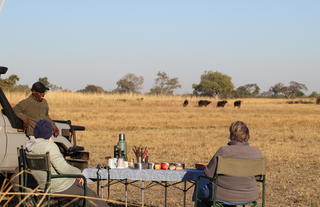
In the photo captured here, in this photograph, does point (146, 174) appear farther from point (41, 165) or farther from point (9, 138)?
point (9, 138)

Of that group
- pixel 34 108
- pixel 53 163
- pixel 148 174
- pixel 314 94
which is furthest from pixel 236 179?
pixel 314 94

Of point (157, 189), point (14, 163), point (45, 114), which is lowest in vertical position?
point (157, 189)

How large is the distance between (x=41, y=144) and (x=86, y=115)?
26238mm

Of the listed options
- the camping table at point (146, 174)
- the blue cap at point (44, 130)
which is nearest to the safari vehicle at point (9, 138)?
the blue cap at point (44, 130)

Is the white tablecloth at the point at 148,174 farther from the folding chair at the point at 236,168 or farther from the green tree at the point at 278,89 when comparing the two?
the green tree at the point at 278,89

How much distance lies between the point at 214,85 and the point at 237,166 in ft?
307

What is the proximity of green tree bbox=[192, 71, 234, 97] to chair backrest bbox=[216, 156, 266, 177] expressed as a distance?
89.5 meters

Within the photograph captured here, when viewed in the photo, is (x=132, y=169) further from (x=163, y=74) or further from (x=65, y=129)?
(x=163, y=74)

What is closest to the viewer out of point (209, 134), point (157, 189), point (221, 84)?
point (157, 189)

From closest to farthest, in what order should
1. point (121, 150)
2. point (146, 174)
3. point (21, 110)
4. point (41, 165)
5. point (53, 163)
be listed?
1. point (41, 165)
2. point (53, 163)
3. point (146, 174)
4. point (121, 150)
5. point (21, 110)

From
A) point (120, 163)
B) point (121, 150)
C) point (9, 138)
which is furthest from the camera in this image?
point (9, 138)

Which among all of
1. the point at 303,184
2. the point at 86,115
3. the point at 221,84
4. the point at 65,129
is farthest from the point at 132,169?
the point at 221,84

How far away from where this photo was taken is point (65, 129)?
8.09 meters

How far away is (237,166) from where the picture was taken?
5.50m
